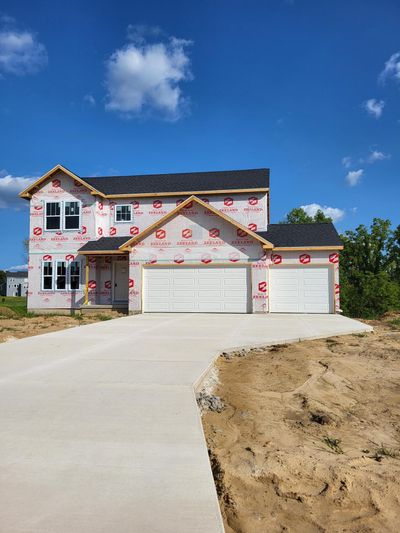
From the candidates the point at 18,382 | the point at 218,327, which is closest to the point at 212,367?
the point at 18,382

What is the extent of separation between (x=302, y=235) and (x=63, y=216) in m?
13.0

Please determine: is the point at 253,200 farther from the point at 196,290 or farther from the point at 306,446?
the point at 306,446

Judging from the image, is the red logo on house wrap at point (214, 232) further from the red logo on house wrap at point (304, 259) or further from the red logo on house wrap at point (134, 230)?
the red logo on house wrap at point (134, 230)

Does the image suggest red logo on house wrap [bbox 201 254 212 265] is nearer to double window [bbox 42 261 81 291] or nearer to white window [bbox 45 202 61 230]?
double window [bbox 42 261 81 291]

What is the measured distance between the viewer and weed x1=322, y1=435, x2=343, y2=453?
3.58 m

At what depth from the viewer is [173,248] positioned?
18297 mm

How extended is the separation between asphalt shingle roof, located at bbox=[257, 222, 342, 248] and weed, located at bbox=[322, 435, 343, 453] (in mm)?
14686

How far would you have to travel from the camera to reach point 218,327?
1160 centimetres

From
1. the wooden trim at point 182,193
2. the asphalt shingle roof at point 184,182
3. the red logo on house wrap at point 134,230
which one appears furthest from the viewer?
the red logo on house wrap at point 134,230

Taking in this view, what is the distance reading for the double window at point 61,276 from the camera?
819 inches

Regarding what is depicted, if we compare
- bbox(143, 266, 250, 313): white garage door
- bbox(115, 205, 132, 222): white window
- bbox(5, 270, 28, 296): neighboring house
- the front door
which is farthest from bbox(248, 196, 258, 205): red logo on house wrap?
bbox(5, 270, 28, 296): neighboring house

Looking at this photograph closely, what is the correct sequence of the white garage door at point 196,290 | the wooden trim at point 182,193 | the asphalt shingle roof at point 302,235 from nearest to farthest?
the white garage door at point 196,290
the asphalt shingle roof at point 302,235
the wooden trim at point 182,193

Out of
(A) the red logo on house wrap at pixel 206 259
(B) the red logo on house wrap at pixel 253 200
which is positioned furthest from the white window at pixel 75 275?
(B) the red logo on house wrap at pixel 253 200

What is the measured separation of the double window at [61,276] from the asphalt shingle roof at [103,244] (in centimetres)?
125
